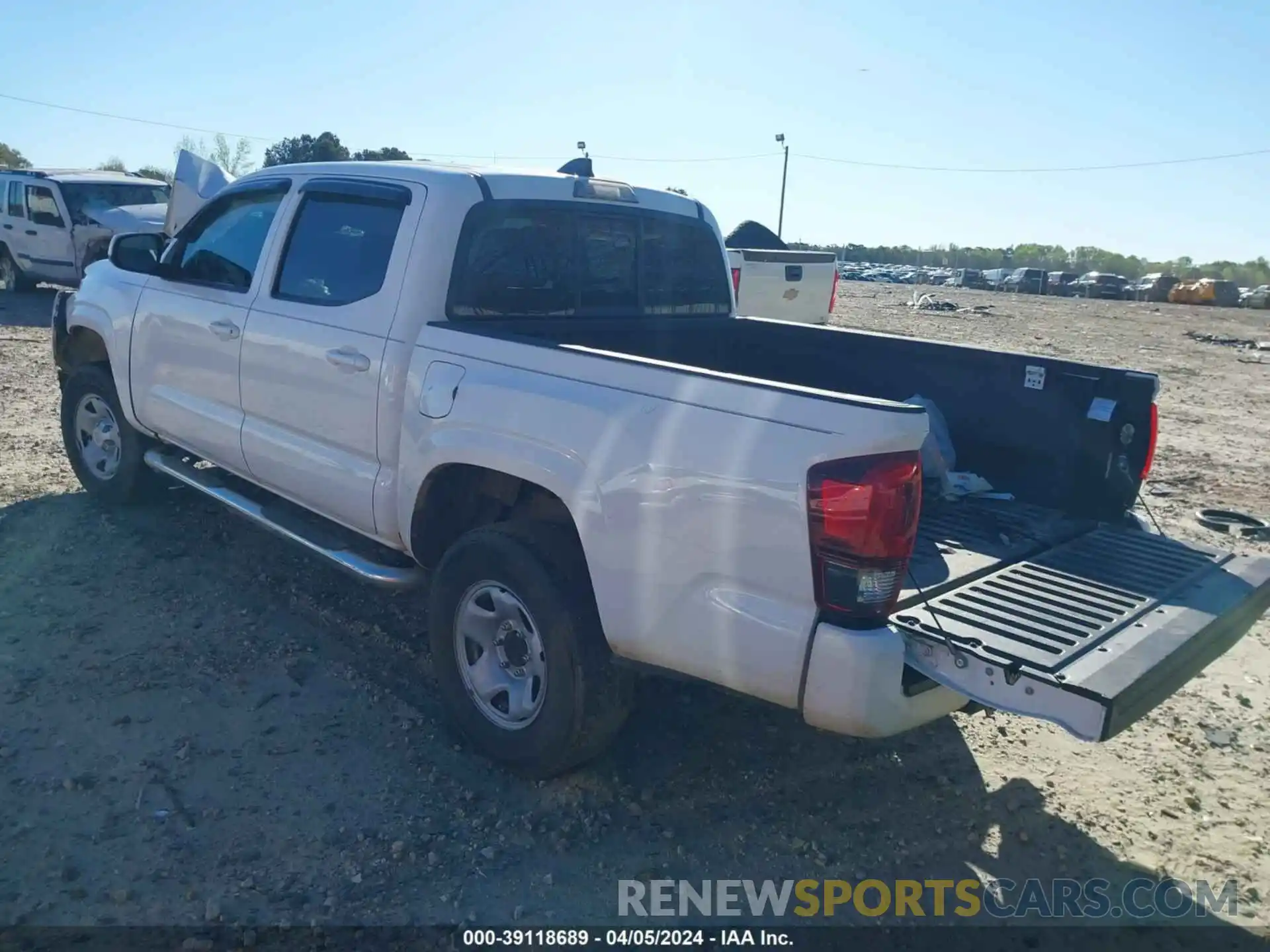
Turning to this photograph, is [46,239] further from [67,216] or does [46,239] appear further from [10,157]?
[10,157]

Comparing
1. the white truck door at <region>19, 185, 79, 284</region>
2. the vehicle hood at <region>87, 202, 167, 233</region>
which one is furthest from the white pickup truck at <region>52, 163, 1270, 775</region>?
the white truck door at <region>19, 185, 79, 284</region>

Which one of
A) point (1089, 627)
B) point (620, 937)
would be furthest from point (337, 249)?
point (1089, 627)

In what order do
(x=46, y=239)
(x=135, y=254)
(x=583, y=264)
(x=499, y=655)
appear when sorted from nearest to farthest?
1. (x=499, y=655)
2. (x=583, y=264)
3. (x=135, y=254)
4. (x=46, y=239)

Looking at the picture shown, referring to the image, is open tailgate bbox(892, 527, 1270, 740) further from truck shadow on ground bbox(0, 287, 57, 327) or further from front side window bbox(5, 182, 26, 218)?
front side window bbox(5, 182, 26, 218)

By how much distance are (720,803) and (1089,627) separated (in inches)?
56.7

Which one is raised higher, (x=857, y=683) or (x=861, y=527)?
(x=861, y=527)

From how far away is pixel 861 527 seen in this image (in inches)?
104

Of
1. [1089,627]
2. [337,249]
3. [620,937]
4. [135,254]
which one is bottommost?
[620,937]

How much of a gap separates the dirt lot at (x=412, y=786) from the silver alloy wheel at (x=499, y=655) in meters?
Answer: 0.26

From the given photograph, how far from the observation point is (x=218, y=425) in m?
4.97

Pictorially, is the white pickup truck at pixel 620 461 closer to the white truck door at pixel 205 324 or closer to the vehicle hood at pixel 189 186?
the white truck door at pixel 205 324

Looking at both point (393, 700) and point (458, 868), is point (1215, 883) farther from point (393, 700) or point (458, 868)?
point (393, 700)

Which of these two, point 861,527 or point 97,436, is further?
point 97,436

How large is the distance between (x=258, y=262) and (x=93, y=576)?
1.89 m
